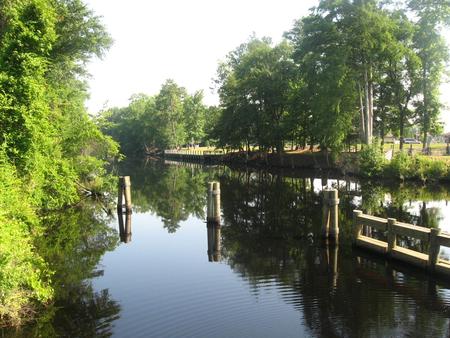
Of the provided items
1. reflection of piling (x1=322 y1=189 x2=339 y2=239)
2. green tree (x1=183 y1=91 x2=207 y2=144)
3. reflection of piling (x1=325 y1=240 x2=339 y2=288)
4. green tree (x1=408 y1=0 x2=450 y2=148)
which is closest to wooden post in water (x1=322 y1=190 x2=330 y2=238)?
reflection of piling (x1=322 y1=189 x2=339 y2=239)

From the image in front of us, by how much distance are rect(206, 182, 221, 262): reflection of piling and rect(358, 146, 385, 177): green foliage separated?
23.9m

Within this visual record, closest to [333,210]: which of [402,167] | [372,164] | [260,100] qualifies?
[402,167]

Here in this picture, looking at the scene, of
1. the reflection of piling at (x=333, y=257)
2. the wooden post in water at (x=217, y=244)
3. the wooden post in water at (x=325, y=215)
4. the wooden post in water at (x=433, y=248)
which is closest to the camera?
the wooden post in water at (x=433, y=248)

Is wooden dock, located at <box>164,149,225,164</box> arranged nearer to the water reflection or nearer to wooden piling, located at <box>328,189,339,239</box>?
the water reflection

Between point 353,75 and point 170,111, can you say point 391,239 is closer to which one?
point 353,75

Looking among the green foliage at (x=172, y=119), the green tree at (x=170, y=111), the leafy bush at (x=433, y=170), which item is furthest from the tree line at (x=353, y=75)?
the green tree at (x=170, y=111)

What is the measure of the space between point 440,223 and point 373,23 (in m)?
24.7

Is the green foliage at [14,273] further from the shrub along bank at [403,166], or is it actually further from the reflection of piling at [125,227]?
the shrub along bank at [403,166]

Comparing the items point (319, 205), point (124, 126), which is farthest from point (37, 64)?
point (124, 126)

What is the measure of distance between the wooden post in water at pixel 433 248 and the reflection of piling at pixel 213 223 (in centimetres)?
745

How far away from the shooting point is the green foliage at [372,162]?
40156 mm

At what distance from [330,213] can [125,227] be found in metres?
11.2

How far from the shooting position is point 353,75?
4231 cm

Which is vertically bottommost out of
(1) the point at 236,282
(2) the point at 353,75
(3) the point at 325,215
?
(1) the point at 236,282
